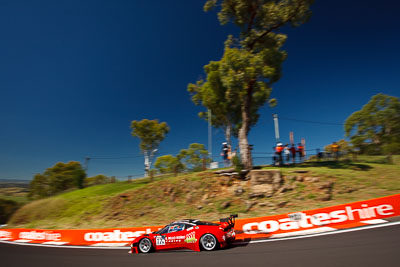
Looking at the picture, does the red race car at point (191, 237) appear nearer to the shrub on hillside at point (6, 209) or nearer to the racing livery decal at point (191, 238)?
the racing livery decal at point (191, 238)

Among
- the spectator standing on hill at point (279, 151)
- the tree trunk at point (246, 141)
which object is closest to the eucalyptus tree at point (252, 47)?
the tree trunk at point (246, 141)

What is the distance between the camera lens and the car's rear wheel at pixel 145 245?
28.6 feet

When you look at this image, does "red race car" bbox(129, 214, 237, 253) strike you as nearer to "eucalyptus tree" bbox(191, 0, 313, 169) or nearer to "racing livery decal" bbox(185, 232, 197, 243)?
"racing livery decal" bbox(185, 232, 197, 243)

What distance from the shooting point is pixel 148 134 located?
37.0 meters

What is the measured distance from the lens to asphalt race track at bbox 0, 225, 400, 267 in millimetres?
4988

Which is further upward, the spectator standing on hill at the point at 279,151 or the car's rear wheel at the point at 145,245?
the spectator standing on hill at the point at 279,151

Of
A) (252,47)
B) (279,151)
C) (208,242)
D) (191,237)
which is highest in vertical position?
(252,47)

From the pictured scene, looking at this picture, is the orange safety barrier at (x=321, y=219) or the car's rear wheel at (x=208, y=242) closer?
the car's rear wheel at (x=208, y=242)

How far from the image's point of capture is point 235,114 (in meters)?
29.1

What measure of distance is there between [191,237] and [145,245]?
233cm

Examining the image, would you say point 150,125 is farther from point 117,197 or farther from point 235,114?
point 117,197

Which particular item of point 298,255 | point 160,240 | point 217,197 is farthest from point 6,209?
point 298,255

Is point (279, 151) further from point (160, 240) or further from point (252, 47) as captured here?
point (160, 240)

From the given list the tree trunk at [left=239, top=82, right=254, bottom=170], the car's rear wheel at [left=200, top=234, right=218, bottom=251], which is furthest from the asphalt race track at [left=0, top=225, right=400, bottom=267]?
the tree trunk at [left=239, top=82, right=254, bottom=170]
